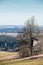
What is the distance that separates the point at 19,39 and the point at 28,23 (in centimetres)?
209

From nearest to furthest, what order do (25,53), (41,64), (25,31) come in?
1. (41,64)
2. (25,53)
3. (25,31)

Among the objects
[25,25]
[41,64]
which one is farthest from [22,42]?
[41,64]

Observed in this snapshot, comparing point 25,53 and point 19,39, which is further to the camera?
point 19,39

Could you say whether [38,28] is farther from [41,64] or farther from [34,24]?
[41,64]

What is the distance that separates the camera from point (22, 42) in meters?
22.6

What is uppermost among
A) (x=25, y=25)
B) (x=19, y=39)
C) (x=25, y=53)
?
(x=25, y=25)

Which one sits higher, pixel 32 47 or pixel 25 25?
pixel 25 25

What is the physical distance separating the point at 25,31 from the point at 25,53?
2.71 meters

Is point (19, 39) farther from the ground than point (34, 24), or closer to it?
closer to it

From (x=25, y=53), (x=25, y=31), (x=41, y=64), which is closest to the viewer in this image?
(x=41, y=64)

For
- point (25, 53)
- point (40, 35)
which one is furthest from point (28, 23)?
point (25, 53)

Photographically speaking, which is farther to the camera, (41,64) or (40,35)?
(40,35)

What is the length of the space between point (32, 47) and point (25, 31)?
202 centimetres

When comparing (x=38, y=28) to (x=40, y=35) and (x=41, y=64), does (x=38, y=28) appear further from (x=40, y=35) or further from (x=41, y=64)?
(x=41, y=64)
